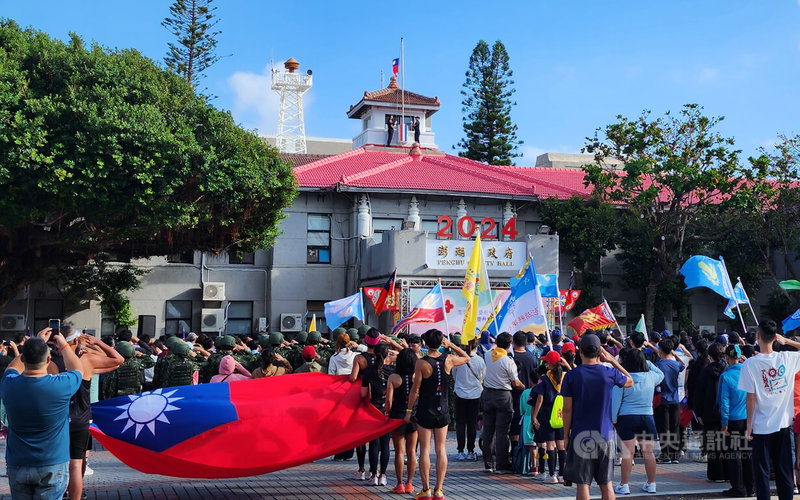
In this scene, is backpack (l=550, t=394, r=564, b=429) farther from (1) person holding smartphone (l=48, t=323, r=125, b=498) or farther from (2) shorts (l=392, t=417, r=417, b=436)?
(1) person holding smartphone (l=48, t=323, r=125, b=498)

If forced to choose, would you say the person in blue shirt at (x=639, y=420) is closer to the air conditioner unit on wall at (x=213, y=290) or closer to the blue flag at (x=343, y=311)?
the blue flag at (x=343, y=311)

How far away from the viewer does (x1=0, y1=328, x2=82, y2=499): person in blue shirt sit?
5930mm

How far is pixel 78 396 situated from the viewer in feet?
25.6

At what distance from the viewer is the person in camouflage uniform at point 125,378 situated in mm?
12711

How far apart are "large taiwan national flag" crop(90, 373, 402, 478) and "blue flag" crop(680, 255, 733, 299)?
8.77m

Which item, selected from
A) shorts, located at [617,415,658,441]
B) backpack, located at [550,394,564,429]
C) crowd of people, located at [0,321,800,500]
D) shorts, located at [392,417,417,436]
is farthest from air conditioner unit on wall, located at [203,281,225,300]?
shorts, located at [617,415,658,441]

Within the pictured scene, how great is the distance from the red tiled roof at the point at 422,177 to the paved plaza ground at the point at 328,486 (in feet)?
61.7

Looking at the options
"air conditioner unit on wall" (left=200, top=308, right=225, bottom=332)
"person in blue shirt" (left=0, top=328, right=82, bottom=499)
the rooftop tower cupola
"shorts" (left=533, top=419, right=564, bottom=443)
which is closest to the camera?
"person in blue shirt" (left=0, top=328, right=82, bottom=499)

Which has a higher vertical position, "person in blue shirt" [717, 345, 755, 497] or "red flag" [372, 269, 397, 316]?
"red flag" [372, 269, 397, 316]

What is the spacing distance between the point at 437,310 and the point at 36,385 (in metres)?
11.8

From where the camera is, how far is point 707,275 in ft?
51.5

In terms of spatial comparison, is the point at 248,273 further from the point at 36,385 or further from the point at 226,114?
the point at 36,385

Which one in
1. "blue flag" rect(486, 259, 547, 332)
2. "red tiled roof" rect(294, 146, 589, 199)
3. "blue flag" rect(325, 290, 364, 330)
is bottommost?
"blue flag" rect(325, 290, 364, 330)

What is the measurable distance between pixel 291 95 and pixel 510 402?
3624 cm
